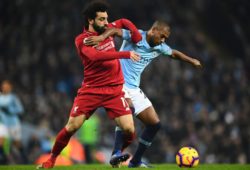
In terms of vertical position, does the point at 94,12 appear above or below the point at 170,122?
above

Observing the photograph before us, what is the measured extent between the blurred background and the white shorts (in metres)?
6.70

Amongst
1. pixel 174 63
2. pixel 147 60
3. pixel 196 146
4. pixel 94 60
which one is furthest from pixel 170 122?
pixel 94 60

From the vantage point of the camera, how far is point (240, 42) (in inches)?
976

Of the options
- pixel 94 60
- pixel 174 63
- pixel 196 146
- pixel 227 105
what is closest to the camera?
pixel 94 60

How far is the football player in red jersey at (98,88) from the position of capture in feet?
36.1

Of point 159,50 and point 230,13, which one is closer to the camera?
point 159,50

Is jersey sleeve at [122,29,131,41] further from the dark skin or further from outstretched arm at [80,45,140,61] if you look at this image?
outstretched arm at [80,45,140,61]

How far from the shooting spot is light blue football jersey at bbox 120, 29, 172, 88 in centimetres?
1194

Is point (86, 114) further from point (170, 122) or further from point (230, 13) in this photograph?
point (230, 13)

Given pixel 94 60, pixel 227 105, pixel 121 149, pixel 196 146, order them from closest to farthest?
1. pixel 94 60
2. pixel 121 149
3. pixel 196 146
4. pixel 227 105

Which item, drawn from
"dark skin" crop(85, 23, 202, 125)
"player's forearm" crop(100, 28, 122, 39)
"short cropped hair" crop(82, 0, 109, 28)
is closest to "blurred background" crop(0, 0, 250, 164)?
"dark skin" crop(85, 23, 202, 125)

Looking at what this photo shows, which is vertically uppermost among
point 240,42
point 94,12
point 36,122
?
point 94,12

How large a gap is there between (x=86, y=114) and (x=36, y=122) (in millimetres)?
10972

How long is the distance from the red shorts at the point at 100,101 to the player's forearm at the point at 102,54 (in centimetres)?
68
